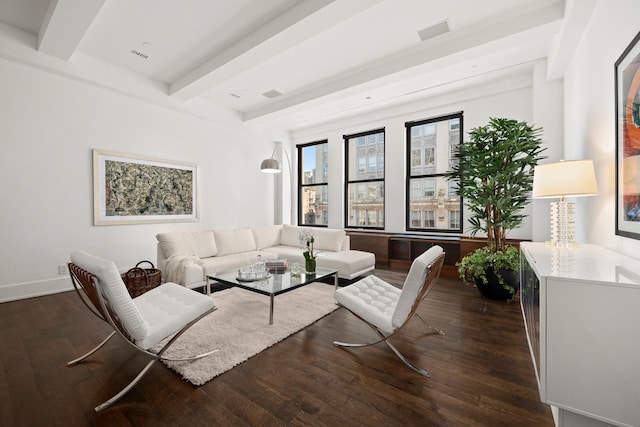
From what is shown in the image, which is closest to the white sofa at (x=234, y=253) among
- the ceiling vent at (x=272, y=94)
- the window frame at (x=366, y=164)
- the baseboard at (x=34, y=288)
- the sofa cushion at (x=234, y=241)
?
the sofa cushion at (x=234, y=241)

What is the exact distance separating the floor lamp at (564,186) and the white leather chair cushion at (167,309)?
9.60 ft

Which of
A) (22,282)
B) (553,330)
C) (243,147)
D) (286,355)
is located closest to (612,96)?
(553,330)

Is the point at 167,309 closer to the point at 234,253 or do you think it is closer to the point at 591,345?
the point at 591,345

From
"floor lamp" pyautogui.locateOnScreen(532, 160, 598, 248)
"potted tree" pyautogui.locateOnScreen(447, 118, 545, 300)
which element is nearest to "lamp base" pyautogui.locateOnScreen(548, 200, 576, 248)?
"floor lamp" pyautogui.locateOnScreen(532, 160, 598, 248)

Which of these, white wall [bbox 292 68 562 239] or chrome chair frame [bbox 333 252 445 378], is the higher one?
white wall [bbox 292 68 562 239]

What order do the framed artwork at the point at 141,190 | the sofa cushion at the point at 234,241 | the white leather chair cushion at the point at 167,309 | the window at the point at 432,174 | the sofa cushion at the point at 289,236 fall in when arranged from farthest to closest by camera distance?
the sofa cushion at the point at 289,236 → the window at the point at 432,174 → the sofa cushion at the point at 234,241 → the framed artwork at the point at 141,190 → the white leather chair cushion at the point at 167,309

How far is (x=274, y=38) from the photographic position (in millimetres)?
3154

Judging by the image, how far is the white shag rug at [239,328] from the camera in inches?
80.0

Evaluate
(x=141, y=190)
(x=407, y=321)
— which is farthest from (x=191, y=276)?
(x=407, y=321)

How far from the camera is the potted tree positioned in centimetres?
333

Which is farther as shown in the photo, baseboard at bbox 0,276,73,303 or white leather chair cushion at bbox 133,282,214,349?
baseboard at bbox 0,276,73,303

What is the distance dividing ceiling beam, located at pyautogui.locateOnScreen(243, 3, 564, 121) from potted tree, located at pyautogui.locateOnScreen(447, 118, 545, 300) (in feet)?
3.04

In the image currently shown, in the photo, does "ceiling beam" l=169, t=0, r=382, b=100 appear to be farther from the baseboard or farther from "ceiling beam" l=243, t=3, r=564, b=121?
the baseboard

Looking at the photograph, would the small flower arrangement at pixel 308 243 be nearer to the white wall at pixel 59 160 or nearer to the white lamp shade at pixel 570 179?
the white lamp shade at pixel 570 179
